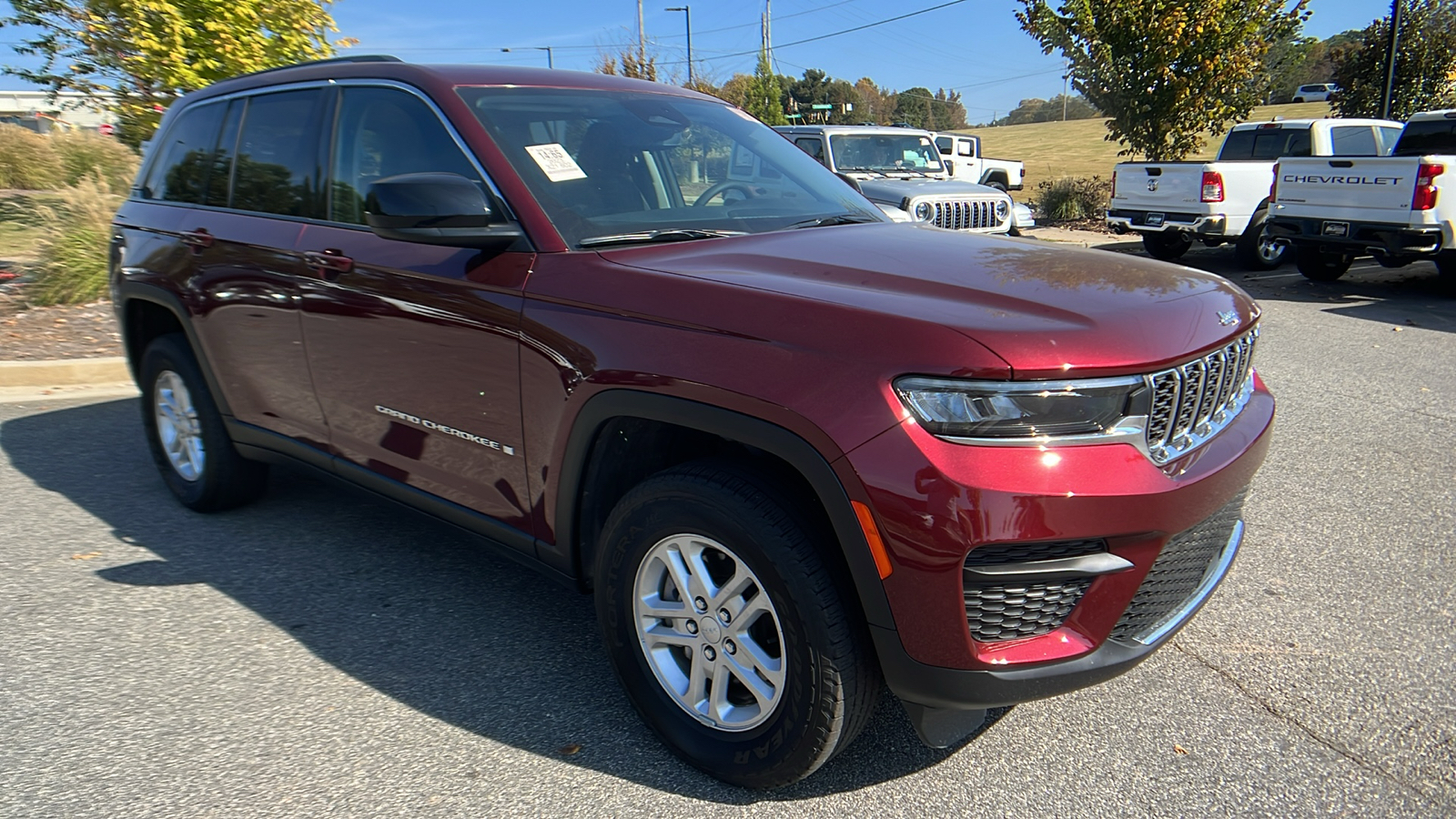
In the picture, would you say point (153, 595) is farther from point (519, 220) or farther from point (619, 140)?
point (619, 140)

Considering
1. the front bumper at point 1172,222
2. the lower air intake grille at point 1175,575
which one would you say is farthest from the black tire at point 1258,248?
the lower air intake grille at point 1175,575

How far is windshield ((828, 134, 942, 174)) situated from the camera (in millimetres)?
11781

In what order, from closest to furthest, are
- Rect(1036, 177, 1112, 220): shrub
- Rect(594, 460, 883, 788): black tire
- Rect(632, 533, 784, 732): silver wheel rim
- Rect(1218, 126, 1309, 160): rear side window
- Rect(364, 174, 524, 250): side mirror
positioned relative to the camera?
1. Rect(594, 460, 883, 788): black tire
2. Rect(632, 533, 784, 732): silver wheel rim
3. Rect(364, 174, 524, 250): side mirror
4. Rect(1218, 126, 1309, 160): rear side window
5. Rect(1036, 177, 1112, 220): shrub

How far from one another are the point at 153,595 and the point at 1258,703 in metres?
3.81

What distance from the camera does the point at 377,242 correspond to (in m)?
3.15

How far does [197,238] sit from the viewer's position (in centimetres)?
399

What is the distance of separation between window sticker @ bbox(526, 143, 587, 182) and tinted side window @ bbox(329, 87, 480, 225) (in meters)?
0.19

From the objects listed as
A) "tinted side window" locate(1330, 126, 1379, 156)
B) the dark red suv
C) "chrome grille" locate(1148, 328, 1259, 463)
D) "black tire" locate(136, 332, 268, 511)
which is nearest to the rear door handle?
the dark red suv

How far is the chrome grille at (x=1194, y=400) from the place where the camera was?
7.17 feet

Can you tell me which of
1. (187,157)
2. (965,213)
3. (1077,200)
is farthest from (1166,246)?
(187,157)

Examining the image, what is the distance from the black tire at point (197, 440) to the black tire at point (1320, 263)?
11.5m

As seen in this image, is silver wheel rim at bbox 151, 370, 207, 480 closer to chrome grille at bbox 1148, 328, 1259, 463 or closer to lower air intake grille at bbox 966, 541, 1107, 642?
lower air intake grille at bbox 966, 541, 1107, 642

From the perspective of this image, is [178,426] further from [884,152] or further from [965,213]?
[884,152]

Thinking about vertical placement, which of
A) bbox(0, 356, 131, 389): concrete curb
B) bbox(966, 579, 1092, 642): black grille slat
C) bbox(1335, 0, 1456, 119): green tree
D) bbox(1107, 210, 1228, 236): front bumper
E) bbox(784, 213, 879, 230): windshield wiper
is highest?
bbox(1335, 0, 1456, 119): green tree
